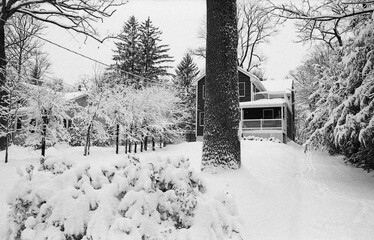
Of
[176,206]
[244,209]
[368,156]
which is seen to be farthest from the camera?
[368,156]

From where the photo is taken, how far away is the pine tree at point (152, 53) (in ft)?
119

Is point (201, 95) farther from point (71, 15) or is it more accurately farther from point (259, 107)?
point (71, 15)

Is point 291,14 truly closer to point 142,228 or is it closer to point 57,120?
point 142,228

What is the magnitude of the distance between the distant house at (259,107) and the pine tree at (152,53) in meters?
10.1

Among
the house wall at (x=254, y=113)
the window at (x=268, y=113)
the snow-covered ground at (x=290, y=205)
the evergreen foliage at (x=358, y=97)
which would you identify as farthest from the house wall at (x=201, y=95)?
the snow-covered ground at (x=290, y=205)

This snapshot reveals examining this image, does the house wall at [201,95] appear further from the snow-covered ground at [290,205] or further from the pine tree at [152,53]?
the snow-covered ground at [290,205]

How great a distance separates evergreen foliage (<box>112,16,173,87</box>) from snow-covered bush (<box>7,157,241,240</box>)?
3175 cm

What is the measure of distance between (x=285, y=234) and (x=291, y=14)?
Answer: 21.2ft

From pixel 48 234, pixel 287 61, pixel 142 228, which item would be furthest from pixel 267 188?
pixel 287 61

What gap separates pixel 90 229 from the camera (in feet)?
7.20

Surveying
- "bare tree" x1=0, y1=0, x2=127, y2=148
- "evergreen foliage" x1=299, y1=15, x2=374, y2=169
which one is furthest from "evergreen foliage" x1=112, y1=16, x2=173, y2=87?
"evergreen foliage" x1=299, y1=15, x2=374, y2=169

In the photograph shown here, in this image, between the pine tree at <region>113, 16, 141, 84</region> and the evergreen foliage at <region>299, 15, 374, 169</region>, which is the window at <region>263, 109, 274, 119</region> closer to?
the evergreen foliage at <region>299, 15, 374, 169</region>

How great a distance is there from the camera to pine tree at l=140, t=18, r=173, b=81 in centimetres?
3616

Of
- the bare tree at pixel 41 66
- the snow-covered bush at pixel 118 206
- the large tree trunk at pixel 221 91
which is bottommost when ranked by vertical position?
the snow-covered bush at pixel 118 206
